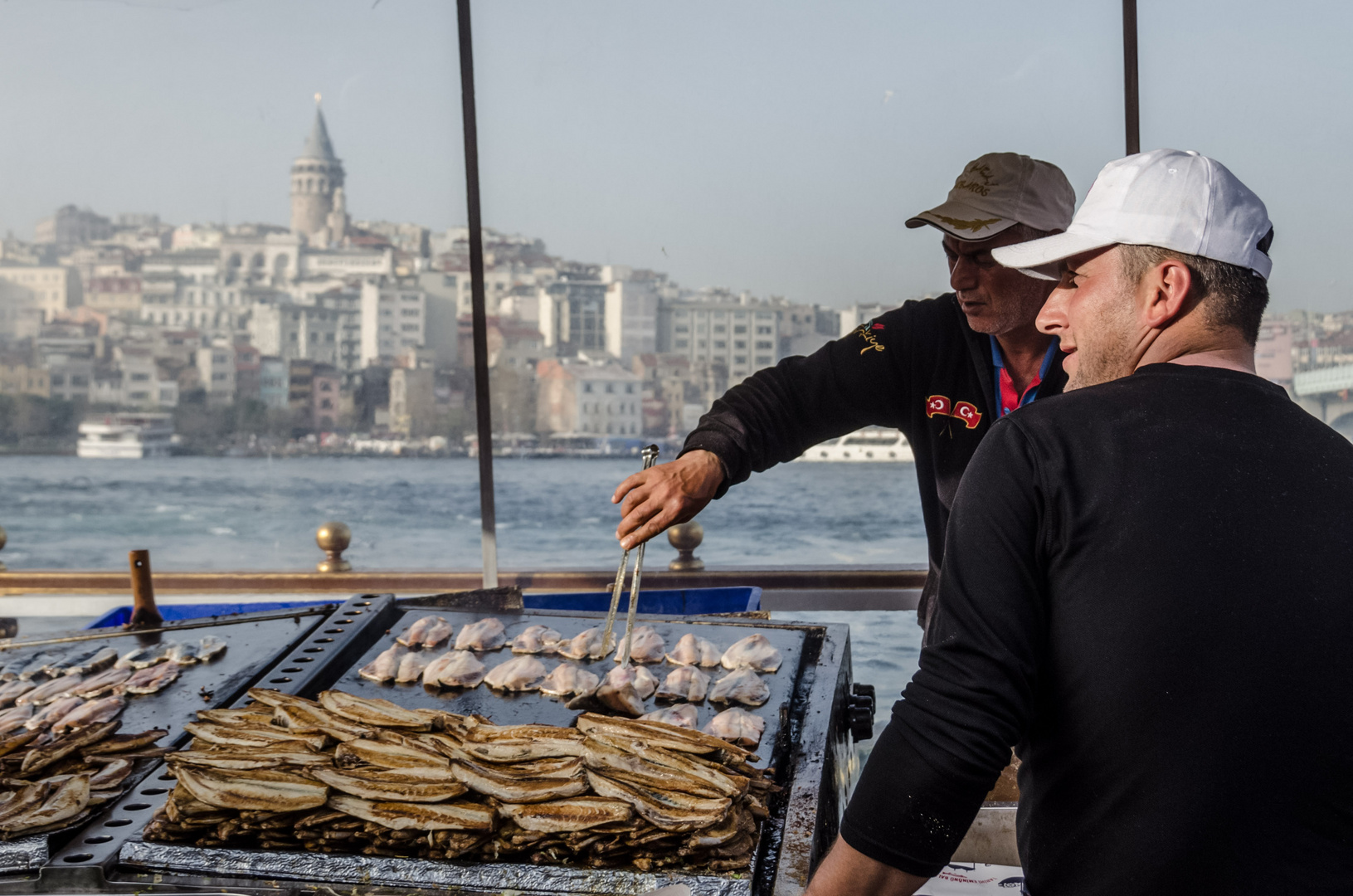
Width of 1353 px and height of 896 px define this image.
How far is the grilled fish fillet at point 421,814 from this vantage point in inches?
61.4

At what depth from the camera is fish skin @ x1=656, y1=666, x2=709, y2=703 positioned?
2.23 m

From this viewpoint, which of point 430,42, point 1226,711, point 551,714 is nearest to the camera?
point 1226,711

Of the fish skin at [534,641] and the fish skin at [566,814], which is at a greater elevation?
the fish skin at [534,641]

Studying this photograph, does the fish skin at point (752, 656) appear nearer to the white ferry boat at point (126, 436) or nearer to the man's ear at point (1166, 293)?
the man's ear at point (1166, 293)

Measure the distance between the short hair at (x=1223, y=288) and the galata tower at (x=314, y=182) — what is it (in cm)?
6758

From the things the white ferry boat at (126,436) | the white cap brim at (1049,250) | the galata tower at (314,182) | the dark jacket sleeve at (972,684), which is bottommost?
the white ferry boat at (126,436)

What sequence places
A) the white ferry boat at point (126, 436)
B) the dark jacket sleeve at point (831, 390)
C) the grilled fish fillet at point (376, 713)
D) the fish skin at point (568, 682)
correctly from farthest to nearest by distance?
the white ferry boat at point (126, 436) < the dark jacket sleeve at point (831, 390) < the fish skin at point (568, 682) < the grilled fish fillet at point (376, 713)

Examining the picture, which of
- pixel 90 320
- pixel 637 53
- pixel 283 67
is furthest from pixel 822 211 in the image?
pixel 90 320

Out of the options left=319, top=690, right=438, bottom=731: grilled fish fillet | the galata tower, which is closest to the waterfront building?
the galata tower

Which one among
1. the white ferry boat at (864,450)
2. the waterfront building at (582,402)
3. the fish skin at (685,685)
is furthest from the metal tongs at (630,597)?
the white ferry boat at (864,450)

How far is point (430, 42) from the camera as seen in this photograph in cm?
6172

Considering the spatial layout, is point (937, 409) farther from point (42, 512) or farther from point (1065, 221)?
point (42, 512)

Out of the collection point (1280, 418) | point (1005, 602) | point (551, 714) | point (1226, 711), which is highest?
point (1280, 418)

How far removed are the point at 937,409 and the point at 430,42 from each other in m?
65.8
